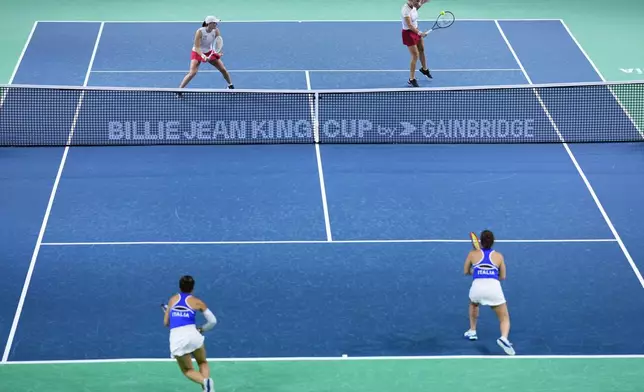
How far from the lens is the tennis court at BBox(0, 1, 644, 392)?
15000 millimetres

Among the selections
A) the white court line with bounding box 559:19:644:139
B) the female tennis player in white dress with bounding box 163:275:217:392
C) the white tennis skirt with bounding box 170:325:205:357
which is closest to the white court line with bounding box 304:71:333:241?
the female tennis player in white dress with bounding box 163:275:217:392

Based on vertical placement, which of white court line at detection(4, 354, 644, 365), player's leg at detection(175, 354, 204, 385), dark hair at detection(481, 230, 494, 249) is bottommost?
white court line at detection(4, 354, 644, 365)

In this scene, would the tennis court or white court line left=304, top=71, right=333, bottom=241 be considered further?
white court line left=304, top=71, right=333, bottom=241

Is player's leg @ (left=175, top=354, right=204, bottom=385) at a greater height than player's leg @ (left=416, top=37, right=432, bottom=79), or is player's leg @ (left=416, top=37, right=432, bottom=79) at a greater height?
player's leg @ (left=416, top=37, right=432, bottom=79)

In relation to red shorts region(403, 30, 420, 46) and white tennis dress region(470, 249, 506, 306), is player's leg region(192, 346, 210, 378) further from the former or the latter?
red shorts region(403, 30, 420, 46)

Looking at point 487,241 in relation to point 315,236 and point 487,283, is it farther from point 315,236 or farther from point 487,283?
point 315,236

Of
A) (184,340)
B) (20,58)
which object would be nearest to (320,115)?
(20,58)

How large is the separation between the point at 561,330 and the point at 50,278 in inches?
262

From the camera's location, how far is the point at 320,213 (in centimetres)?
1889

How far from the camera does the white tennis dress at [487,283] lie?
14.8 meters

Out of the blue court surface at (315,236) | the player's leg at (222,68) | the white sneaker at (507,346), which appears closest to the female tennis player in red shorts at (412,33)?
the blue court surface at (315,236)

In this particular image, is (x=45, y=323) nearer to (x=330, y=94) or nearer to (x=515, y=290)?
(x=515, y=290)

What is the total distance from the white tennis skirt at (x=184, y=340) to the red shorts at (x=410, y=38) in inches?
444

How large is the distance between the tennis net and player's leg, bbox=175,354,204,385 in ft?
27.5
